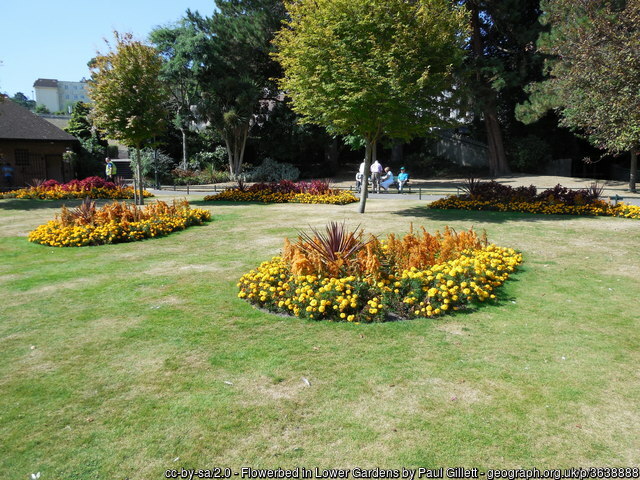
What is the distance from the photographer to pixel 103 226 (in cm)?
1120

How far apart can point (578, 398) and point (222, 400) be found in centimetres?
304

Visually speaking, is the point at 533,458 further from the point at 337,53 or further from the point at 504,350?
the point at 337,53

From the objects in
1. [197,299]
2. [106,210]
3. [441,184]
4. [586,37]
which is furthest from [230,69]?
[197,299]

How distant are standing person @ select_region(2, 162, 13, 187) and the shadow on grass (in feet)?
78.4

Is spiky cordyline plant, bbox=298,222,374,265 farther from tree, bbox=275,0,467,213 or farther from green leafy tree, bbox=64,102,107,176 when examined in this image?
green leafy tree, bbox=64,102,107,176

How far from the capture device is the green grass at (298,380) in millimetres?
3283

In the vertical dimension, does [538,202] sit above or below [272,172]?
below

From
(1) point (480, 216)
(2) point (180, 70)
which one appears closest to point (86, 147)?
(2) point (180, 70)

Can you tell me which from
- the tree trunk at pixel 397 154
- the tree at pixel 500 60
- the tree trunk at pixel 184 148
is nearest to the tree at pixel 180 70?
the tree trunk at pixel 184 148

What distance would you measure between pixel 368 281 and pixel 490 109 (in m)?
28.7

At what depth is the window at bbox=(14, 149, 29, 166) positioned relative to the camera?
27.7 meters

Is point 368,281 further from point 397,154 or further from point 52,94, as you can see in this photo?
point 52,94

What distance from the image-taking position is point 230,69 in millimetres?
33656

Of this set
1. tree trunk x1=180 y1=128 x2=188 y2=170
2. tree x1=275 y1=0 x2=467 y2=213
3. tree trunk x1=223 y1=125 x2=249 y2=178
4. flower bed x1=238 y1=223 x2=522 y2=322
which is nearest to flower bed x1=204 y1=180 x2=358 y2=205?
tree x1=275 y1=0 x2=467 y2=213
